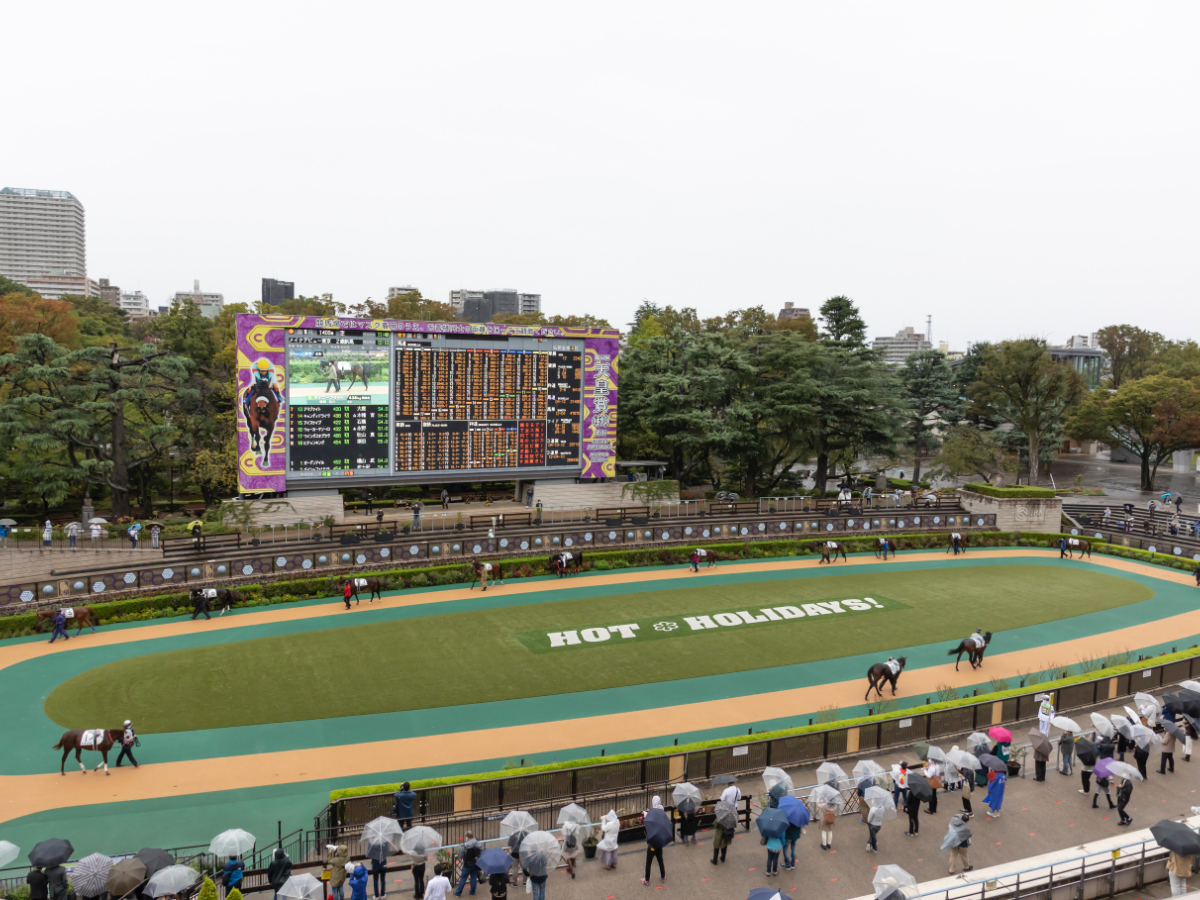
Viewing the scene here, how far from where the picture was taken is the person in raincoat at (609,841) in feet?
41.7

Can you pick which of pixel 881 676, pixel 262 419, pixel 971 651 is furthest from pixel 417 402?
pixel 971 651

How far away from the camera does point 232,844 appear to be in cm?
1177

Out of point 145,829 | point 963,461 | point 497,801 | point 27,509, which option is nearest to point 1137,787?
point 497,801

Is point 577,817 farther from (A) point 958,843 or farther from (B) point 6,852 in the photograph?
(B) point 6,852

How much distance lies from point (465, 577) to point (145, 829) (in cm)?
1869

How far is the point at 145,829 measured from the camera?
15.0 meters

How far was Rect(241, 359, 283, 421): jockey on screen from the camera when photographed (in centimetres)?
3366

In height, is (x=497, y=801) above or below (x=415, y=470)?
below

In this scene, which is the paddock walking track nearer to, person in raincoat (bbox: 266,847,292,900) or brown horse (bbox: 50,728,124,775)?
brown horse (bbox: 50,728,124,775)

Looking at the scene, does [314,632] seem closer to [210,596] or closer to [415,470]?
[210,596]

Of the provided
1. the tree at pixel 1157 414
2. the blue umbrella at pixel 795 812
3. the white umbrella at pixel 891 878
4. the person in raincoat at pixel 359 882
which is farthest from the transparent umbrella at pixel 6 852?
the tree at pixel 1157 414

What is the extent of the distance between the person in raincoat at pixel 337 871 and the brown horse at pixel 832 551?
30.7 m

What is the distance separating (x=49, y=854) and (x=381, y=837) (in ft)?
16.0

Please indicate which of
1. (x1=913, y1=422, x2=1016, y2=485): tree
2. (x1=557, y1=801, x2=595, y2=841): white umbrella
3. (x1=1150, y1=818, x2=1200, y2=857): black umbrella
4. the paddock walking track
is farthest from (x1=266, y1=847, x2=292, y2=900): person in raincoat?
(x1=913, y1=422, x2=1016, y2=485): tree
